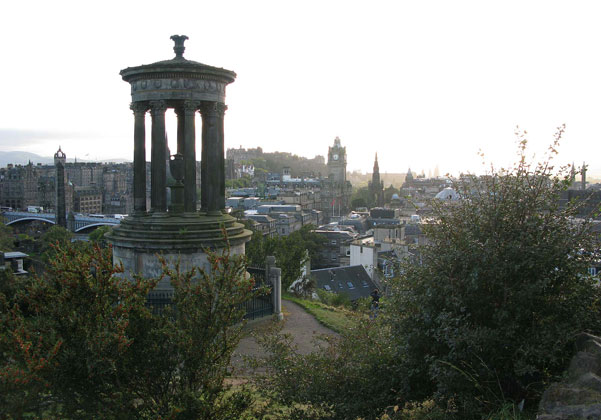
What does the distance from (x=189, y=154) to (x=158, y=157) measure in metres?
1.06

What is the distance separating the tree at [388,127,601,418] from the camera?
7.71m

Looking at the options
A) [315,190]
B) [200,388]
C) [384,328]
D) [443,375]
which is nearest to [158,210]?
[384,328]

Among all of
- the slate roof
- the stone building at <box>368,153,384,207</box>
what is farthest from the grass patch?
the stone building at <box>368,153,384,207</box>

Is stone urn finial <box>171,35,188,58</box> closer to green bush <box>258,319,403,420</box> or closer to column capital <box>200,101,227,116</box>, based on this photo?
column capital <box>200,101,227,116</box>

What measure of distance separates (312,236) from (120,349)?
69.1m

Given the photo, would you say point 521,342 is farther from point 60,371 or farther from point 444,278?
point 60,371

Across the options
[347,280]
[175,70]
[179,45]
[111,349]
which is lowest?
[347,280]

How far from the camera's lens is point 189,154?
1819cm

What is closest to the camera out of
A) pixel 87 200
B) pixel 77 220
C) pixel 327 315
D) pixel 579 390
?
pixel 579 390

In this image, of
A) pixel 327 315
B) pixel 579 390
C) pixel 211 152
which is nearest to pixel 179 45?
pixel 211 152

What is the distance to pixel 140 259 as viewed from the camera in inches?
679

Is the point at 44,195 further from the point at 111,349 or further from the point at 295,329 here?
the point at 111,349

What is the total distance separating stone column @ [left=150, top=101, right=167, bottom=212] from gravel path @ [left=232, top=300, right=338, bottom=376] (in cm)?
533

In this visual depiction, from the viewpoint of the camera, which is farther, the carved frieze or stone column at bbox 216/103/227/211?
stone column at bbox 216/103/227/211
